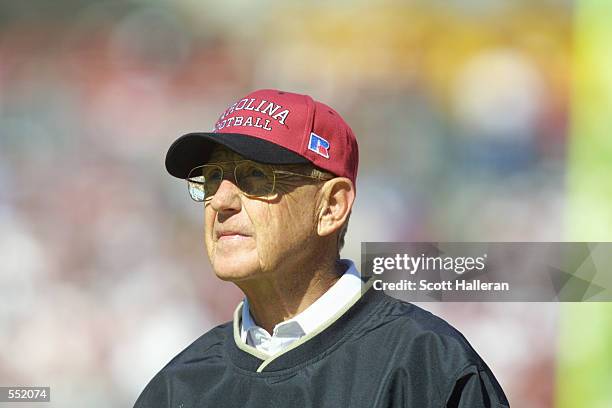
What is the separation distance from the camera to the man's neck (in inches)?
79.0

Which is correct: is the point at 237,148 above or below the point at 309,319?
above

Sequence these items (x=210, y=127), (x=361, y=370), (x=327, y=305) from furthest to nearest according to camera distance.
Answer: (x=210, y=127) → (x=327, y=305) → (x=361, y=370)

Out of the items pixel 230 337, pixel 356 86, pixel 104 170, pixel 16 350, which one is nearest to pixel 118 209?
pixel 104 170

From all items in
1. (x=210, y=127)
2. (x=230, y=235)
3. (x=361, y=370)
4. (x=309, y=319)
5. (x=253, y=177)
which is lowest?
(x=361, y=370)

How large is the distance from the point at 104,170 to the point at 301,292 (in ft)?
5.70

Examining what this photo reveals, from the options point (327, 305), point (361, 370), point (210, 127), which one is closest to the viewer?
point (361, 370)

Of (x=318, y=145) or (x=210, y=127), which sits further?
(x=210, y=127)

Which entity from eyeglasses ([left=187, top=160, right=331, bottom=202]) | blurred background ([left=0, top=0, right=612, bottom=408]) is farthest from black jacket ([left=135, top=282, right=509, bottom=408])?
blurred background ([left=0, top=0, right=612, bottom=408])

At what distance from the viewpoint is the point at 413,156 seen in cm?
334

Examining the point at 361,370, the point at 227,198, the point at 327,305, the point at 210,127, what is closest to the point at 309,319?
the point at 327,305

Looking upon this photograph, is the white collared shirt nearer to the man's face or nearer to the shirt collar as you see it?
the shirt collar

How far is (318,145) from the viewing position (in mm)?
1998

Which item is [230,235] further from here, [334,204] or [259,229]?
[334,204]

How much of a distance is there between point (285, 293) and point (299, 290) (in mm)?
32
